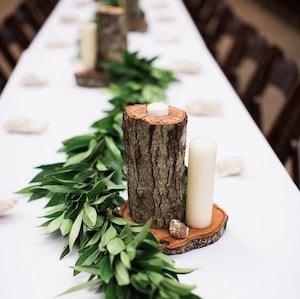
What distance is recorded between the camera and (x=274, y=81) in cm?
206

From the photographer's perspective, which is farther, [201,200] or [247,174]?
[247,174]

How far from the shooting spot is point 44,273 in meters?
0.94

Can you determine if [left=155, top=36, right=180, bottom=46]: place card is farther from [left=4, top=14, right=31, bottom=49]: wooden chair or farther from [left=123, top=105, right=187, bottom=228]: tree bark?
[left=123, top=105, right=187, bottom=228]: tree bark

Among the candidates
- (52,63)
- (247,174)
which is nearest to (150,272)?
(247,174)

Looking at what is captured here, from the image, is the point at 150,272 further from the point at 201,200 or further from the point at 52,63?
the point at 52,63

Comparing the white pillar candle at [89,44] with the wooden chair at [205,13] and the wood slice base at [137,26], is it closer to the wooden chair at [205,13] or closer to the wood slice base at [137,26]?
Result: the wood slice base at [137,26]

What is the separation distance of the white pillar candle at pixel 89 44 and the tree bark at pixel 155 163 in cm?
110

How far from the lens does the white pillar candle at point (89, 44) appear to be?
2004 millimetres

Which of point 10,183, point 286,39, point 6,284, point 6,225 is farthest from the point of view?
point 286,39

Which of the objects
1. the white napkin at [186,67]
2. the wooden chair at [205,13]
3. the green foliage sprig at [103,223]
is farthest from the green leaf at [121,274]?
the wooden chair at [205,13]

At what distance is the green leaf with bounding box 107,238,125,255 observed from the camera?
2.73 ft

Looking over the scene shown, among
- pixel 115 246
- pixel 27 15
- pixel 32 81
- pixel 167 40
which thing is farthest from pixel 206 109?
pixel 27 15

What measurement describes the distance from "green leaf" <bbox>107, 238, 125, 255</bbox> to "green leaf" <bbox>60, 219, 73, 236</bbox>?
0.47 ft

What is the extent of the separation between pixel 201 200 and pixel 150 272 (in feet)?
0.79
